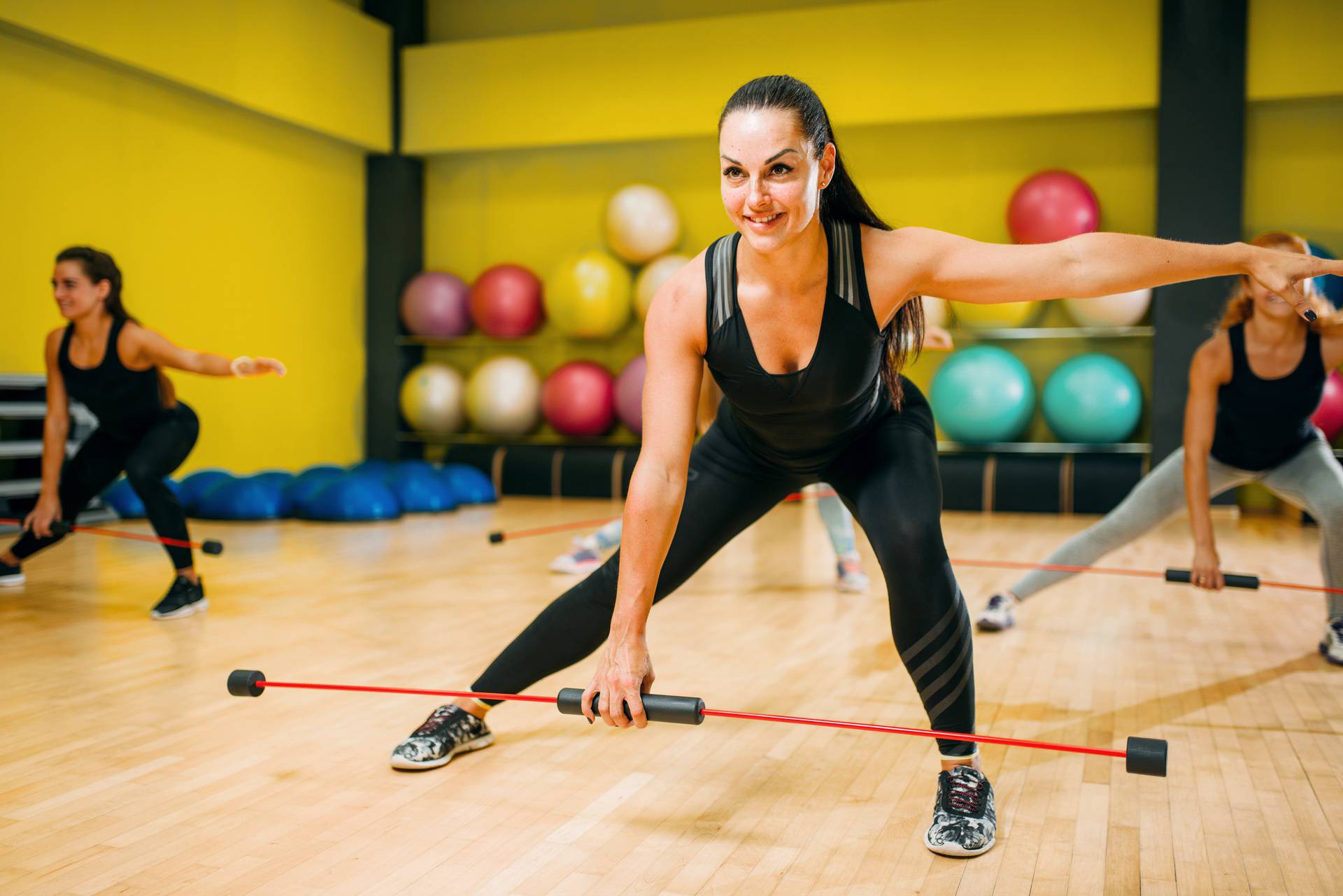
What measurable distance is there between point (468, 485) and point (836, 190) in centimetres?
517

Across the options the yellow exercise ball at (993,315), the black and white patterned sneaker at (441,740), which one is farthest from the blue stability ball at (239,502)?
the yellow exercise ball at (993,315)

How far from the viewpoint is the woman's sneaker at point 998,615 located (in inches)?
126

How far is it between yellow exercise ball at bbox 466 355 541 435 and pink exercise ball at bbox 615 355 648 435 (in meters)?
0.60

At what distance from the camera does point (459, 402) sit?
7371 mm

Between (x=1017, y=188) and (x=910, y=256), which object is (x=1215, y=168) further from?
(x=910, y=256)

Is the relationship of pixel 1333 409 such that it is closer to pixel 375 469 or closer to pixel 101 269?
pixel 375 469

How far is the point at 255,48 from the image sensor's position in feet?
20.9

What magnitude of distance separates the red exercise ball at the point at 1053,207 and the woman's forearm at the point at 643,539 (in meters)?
5.07

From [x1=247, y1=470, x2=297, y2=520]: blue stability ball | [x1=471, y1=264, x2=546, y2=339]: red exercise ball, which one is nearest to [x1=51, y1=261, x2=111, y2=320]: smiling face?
[x1=247, y1=470, x2=297, y2=520]: blue stability ball

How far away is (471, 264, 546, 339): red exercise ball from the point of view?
23.6 feet

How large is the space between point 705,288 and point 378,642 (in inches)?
69.1

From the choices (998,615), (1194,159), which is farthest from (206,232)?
(1194,159)

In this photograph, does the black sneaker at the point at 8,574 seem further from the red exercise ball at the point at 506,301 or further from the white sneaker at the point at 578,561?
the red exercise ball at the point at 506,301

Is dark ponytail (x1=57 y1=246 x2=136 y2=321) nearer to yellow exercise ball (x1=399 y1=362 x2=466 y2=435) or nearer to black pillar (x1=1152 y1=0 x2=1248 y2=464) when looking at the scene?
yellow exercise ball (x1=399 y1=362 x2=466 y2=435)
